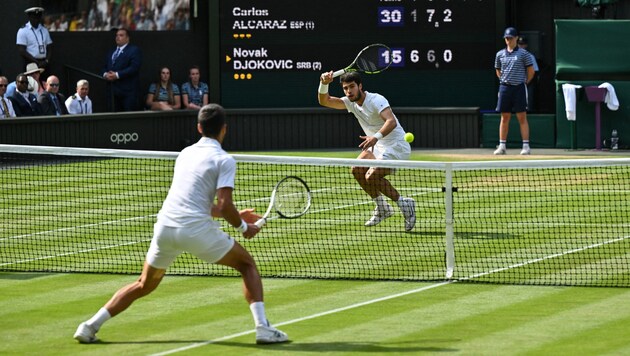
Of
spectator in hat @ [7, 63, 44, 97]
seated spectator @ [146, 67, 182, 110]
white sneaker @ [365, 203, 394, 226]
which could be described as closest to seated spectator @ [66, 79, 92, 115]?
spectator in hat @ [7, 63, 44, 97]

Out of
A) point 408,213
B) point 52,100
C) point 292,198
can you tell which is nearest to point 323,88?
point 408,213

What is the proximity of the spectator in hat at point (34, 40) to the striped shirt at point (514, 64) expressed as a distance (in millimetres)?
8243

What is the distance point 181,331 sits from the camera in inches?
404

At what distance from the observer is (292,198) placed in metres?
11.8

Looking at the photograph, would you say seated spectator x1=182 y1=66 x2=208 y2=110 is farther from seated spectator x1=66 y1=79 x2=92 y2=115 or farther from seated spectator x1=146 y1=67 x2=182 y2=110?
seated spectator x1=66 y1=79 x2=92 y2=115

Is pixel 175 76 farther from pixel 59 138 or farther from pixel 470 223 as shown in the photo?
pixel 470 223

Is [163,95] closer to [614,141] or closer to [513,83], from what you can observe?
[513,83]

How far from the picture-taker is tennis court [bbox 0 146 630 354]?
10.0 m

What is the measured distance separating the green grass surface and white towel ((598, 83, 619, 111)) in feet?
41.2

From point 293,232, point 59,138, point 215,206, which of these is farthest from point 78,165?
point 215,206

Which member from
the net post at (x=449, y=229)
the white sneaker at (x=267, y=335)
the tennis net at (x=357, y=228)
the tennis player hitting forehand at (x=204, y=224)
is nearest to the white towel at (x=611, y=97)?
the tennis net at (x=357, y=228)

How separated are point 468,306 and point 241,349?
2.37 meters

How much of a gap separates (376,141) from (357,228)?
3.71 feet

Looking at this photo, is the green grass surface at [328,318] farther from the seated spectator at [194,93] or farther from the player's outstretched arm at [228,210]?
the seated spectator at [194,93]
